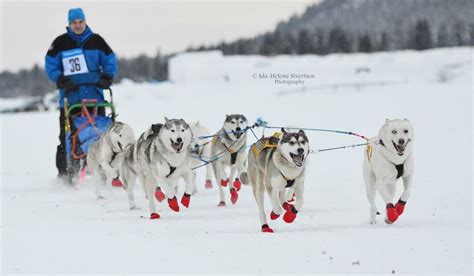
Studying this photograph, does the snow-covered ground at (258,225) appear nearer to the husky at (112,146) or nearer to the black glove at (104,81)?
the husky at (112,146)

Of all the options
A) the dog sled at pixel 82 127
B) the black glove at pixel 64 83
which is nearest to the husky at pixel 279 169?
the dog sled at pixel 82 127

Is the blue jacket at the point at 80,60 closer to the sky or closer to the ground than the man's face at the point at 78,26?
closer to the ground

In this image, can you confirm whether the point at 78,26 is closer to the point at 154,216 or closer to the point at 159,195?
the point at 159,195

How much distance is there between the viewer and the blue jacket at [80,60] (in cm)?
948

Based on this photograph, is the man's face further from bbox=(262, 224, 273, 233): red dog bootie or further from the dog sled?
bbox=(262, 224, 273, 233): red dog bootie

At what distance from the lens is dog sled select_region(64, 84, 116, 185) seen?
30.6 feet

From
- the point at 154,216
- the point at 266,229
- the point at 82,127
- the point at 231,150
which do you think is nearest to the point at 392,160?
the point at 266,229

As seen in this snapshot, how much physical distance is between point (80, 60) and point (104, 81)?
1.69 feet

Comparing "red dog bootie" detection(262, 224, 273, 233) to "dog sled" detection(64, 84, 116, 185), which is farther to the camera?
"dog sled" detection(64, 84, 116, 185)

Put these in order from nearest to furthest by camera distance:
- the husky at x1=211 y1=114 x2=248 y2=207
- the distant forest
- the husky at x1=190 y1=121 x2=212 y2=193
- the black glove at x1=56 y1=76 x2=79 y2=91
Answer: the husky at x1=211 y1=114 x2=248 y2=207, the husky at x1=190 y1=121 x2=212 y2=193, the black glove at x1=56 y1=76 x2=79 y2=91, the distant forest

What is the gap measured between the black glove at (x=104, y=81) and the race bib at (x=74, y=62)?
32cm

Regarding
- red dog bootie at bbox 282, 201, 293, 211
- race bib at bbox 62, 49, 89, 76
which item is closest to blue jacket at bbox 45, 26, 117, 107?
race bib at bbox 62, 49, 89, 76

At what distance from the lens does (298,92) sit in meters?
27.9

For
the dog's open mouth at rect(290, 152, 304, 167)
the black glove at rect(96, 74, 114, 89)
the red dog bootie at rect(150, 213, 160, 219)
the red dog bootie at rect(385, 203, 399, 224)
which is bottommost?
the red dog bootie at rect(150, 213, 160, 219)
